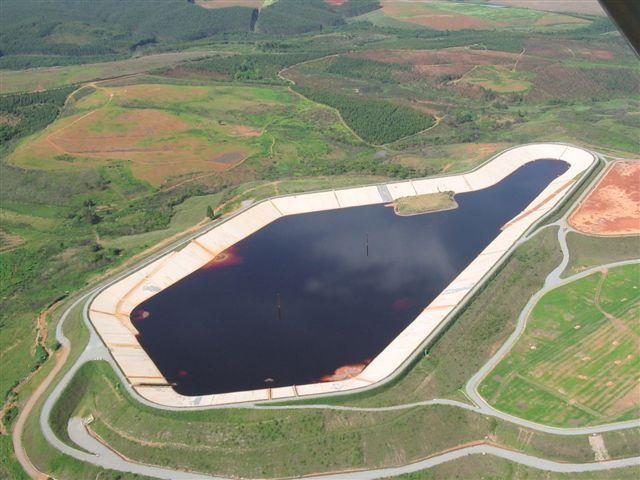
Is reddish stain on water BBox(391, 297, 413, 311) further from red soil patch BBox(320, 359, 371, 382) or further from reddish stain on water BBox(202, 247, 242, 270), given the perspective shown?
reddish stain on water BBox(202, 247, 242, 270)

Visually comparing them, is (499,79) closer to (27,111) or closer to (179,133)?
(179,133)

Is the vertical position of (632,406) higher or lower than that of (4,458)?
higher

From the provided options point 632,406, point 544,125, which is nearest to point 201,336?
point 632,406

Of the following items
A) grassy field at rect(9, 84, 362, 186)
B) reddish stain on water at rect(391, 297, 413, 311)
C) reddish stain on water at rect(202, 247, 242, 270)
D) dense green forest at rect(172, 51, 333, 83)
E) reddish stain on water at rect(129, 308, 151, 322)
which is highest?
reddish stain on water at rect(391, 297, 413, 311)

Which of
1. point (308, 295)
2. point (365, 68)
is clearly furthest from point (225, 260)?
point (365, 68)

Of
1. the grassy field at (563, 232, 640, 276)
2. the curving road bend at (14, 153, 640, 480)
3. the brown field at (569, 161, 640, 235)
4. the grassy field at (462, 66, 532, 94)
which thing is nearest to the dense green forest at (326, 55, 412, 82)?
the grassy field at (462, 66, 532, 94)

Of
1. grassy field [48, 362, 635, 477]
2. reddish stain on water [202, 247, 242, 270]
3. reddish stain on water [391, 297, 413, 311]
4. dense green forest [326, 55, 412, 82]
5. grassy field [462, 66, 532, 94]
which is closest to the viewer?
grassy field [48, 362, 635, 477]

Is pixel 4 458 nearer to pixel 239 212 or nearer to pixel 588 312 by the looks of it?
pixel 239 212
